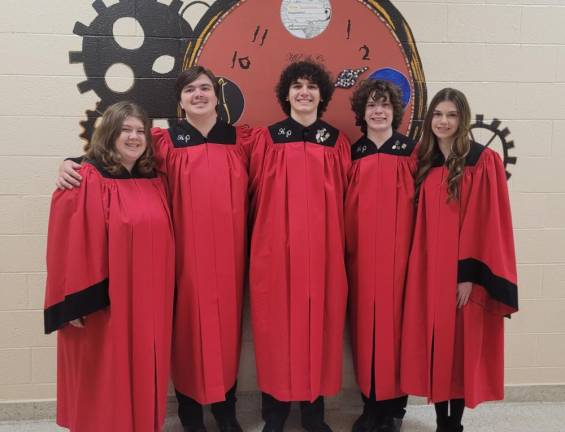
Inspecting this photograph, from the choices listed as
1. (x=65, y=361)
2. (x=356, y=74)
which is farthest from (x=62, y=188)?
(x=356, y=74)

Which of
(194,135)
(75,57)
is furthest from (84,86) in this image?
(194,135)

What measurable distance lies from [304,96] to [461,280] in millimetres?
1162

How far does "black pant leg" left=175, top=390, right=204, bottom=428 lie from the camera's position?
93.4 inches

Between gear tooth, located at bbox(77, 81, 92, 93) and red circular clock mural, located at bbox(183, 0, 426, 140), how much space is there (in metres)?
0.53

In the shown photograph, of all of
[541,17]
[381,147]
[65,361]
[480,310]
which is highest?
[541,17]

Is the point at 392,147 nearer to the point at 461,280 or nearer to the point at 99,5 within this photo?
the point at 461,280

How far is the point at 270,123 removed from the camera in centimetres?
260

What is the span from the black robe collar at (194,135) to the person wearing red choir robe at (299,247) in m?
0.17

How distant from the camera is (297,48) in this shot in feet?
8.39

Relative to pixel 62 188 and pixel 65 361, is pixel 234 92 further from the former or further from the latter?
pixel 65 361

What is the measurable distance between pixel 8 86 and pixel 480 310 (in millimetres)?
2668

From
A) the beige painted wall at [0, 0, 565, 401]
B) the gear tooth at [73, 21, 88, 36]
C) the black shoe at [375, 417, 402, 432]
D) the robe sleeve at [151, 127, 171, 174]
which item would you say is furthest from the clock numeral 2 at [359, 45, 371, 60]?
the black shoe at [375, 417, 402, 432]

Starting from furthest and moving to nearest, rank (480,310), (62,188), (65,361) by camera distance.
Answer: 1. (480,310)
2. (65,361)
3. (62,188)

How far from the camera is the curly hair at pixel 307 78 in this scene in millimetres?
2293
